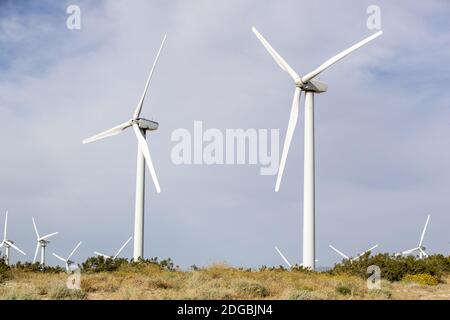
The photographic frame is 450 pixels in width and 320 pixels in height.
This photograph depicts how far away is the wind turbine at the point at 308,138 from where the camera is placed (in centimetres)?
4291

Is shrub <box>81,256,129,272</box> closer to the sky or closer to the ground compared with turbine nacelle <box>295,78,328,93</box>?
closer to the ground

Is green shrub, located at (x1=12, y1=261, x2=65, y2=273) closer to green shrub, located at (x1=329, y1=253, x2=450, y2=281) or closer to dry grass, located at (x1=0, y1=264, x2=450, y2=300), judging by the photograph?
dry grass, located at (x1=0, y1=264, x2=450, y2=300)

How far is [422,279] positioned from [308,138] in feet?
48.3

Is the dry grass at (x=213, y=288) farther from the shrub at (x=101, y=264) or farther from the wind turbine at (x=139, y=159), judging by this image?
the wind turbine at (x=139, y=159)

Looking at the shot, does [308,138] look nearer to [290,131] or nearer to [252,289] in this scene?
[290,131]

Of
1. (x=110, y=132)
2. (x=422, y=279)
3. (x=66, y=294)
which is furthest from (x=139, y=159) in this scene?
(x=66, y=294)

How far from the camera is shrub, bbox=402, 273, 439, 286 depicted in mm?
33000

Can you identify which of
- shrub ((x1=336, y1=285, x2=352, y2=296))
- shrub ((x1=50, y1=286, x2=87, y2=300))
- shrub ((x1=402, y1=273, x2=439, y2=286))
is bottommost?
shrub ((x1=402, y1=273, x2=439, y2=286))

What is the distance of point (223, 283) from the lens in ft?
84.9

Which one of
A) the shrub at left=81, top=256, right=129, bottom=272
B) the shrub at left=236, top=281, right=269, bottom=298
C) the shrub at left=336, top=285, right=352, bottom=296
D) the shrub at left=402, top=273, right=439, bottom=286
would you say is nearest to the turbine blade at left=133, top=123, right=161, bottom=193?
the shrub at left=81, top=256, right=129, bottom=272

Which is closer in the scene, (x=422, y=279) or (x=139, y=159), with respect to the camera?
(x=422, y=279)

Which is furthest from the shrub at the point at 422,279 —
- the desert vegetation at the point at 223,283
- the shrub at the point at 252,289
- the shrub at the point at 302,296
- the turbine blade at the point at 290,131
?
the shrub at the point at 252,289

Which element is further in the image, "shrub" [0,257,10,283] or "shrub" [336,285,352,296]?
"shrub" [0,257,10,283]

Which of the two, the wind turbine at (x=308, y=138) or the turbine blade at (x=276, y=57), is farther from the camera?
the turbine blade at (x=276, y=57)
